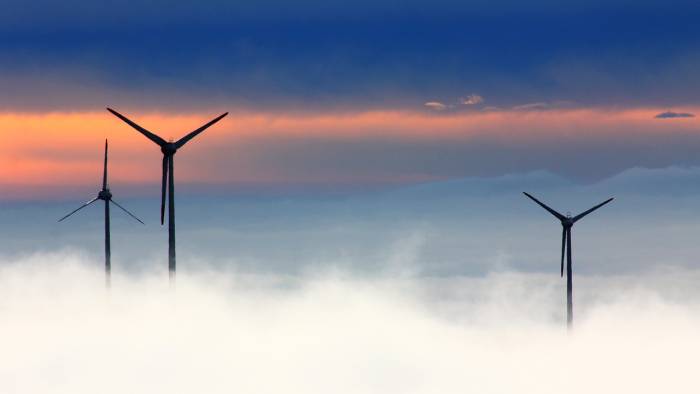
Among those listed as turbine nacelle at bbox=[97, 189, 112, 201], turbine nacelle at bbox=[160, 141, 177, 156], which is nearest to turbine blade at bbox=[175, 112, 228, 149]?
turbine nacelle at bbox=[160, 141, 177, 156]

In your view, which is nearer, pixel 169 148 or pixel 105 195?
pixel 169 148

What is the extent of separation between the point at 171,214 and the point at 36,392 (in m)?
71.8

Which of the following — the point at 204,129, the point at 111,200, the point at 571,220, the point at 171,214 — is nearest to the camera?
the point at 171,214

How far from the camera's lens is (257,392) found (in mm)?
193500

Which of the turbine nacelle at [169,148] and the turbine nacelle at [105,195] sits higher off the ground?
the turbine nacelle at [169,148]

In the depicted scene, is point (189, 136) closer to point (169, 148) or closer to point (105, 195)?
point (169, 148)

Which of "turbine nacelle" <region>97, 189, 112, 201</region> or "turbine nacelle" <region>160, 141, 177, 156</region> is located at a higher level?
"turbine nacelle" <region>160, 141, 177, 156</region>

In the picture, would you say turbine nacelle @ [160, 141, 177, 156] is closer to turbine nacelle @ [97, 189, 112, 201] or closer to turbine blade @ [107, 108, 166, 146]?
turbine blade @ [107, 108, 166, 146]

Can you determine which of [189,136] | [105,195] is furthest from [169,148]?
[105,195]

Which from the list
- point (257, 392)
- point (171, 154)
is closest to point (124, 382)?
point (257, 392)

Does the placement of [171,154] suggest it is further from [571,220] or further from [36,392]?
[36,392]

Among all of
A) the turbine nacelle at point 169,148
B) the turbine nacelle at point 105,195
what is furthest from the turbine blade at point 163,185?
the turbine nacelle at point 105,195

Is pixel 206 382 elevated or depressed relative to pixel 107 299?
depressed

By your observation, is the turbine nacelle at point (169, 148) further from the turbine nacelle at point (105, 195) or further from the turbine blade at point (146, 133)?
the turbine nacelle at point (105, 195)
